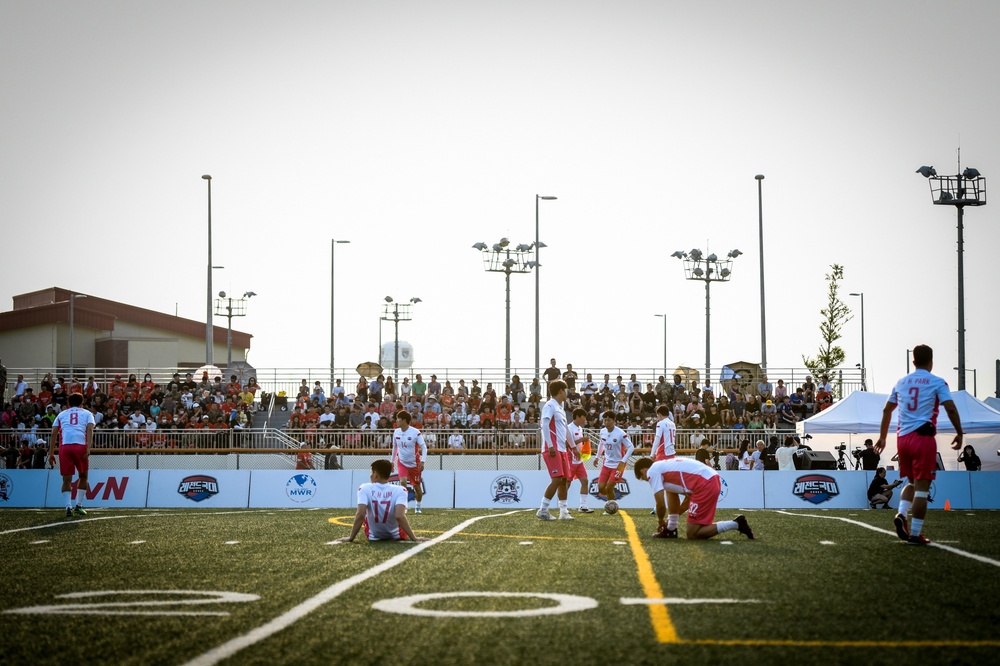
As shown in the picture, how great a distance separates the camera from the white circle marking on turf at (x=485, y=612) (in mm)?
6406

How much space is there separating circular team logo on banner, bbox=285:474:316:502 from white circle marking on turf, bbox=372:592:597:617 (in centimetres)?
1658

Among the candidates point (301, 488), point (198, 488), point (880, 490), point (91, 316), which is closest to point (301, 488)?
point (301, 488)

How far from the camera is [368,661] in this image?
505 cm

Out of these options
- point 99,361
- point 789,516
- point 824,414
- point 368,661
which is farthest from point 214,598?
point 99,361

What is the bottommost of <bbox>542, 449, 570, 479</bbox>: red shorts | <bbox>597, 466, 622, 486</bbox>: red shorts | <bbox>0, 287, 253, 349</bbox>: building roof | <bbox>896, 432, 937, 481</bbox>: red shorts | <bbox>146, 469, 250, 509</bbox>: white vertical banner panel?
<bbox>146, 469, 250, 509</bbox>: white vertical banner panel

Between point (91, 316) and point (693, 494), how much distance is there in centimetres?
5293

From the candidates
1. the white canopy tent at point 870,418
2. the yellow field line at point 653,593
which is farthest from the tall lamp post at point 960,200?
the yellow field line at point 653,593

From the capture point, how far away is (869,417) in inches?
1099

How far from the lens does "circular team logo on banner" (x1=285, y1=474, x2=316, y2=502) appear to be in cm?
2344

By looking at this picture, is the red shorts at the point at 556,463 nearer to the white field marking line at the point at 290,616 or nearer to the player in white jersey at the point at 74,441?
the white field marking line at the point at 290,616

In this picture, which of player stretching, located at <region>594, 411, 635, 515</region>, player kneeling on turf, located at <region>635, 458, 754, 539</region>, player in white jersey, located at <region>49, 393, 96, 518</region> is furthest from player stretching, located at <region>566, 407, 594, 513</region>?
player in white jersey, located at <region>49, 393, 96, 518</region>

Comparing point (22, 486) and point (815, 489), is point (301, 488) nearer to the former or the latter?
point (22, 486)

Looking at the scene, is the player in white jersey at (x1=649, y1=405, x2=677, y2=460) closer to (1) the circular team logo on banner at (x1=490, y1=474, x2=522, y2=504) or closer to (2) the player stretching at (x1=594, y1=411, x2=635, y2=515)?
(2) the player stretching at (x1=594, y1=411, x2=635, y2=515)

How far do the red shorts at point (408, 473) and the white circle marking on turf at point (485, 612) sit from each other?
10.6 meters
